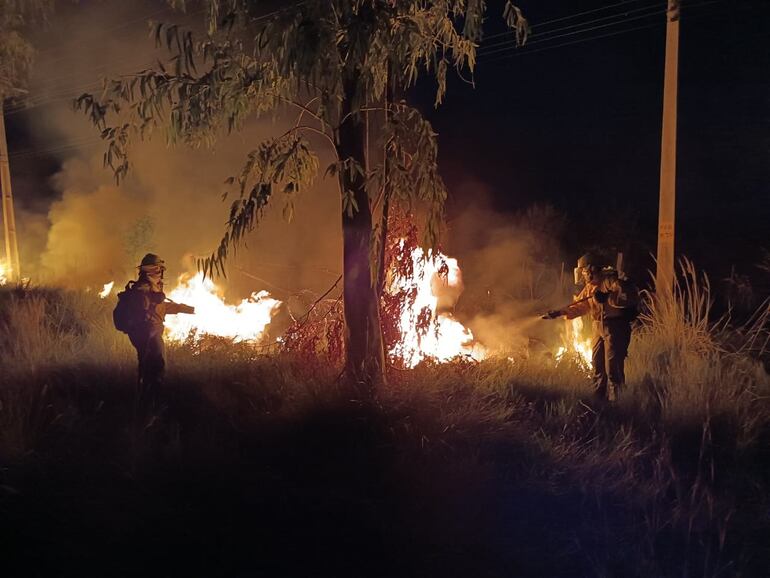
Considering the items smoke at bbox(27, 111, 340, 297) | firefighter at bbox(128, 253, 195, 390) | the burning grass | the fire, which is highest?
smoke at bbox(27, 111, 340, 297)

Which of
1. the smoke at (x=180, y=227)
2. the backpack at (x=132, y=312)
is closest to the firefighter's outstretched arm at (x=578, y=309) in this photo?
the backpack at (x=132, y=312)

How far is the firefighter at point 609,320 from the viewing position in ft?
21.1

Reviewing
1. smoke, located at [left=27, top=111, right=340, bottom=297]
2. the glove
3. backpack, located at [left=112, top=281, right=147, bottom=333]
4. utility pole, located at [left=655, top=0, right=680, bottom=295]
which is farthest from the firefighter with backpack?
smoke, located at [left=27, top=111, right=340, bottom=297]

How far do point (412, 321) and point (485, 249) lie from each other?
989cm

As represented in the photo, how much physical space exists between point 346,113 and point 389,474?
293cm

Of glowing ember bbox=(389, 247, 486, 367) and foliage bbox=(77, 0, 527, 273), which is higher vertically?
foliage bbox=(77, 0, 527, 273)

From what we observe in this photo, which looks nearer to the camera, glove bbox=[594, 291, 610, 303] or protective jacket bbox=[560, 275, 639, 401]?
protective jacket bbox=[560, 275, 639, 401]

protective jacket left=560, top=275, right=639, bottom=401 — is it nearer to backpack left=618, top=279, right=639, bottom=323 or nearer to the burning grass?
backpack left=618, top=279, right=639, bottom=323

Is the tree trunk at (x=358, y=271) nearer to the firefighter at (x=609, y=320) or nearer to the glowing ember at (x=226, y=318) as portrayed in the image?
the firefighter at (x=609, y=320)

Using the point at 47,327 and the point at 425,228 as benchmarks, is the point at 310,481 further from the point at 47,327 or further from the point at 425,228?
the point at 47,327

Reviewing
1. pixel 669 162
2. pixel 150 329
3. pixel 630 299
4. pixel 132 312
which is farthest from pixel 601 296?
pixel 132 312

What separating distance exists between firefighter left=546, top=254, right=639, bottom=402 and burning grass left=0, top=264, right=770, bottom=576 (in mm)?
212

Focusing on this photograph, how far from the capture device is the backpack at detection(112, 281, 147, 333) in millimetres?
6316

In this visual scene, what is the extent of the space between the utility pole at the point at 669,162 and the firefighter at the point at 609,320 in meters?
2.66
